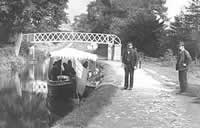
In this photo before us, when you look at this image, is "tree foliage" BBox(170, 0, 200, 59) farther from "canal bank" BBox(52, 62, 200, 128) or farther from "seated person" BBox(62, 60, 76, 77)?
"canal bank" BBox(52, 62, 200, 128)

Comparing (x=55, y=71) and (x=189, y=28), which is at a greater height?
(x=189, y=28)

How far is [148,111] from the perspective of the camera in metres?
10.7

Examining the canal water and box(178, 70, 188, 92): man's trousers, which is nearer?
the canal water

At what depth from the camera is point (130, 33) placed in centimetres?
4719

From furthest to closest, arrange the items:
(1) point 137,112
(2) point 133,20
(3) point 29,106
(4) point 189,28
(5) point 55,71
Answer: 1. (2) point 133,20
2. (4) point 189,28
3. (5) point 55,71
4. (3) point 29,106
5. (1) point 137,112

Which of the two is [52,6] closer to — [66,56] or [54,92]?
[66,56]

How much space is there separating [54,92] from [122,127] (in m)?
11.5

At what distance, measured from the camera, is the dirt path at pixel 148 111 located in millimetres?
9172

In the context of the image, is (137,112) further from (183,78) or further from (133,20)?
(133,20)

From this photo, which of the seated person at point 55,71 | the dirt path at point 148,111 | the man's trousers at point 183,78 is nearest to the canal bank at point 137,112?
the dirt path at point 148,111

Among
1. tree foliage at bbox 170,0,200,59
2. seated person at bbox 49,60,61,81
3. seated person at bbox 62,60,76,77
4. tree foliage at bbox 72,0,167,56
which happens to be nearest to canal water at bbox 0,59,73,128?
seated person at bbox 62,60,76,77

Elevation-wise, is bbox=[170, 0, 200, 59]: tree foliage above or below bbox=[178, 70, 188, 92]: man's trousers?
above

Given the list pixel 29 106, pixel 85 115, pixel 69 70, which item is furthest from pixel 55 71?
pixel 85 115

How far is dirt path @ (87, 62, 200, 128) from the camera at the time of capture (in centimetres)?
917
